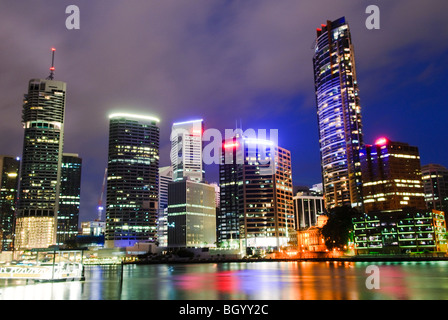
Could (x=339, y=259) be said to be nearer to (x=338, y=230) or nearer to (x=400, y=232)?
(x=338, y=230)

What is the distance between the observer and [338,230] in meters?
147

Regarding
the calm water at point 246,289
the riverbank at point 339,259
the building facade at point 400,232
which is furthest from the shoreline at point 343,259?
the calm water at point 246,289

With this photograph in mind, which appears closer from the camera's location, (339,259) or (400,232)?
(339,259)

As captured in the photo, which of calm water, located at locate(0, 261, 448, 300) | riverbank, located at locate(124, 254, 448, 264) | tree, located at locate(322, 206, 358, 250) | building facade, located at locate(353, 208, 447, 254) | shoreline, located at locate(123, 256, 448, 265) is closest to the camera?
calm water, located at locate(0, 261, 448, 300)

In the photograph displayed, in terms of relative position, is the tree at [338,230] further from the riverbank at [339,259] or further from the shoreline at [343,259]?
the shoreline at [343,259]

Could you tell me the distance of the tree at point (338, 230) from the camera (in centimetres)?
14700

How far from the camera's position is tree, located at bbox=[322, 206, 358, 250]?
482 ft

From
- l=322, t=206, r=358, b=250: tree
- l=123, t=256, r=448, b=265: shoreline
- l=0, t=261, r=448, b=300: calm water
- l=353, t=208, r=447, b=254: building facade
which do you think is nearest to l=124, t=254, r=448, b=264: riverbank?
l=123, t=256, r=448, b=265: shoreline

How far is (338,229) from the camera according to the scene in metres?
147

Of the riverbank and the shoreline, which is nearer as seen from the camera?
the shoreline

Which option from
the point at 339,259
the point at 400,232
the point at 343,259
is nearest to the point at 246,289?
the point at 343,259

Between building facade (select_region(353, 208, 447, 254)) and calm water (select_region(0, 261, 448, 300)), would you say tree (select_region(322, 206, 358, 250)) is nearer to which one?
building facade (select_region(353, 208, 447, 254))
